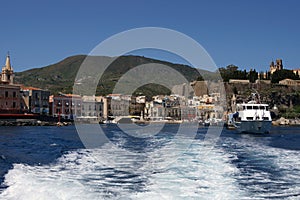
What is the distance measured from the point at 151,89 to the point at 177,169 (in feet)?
466

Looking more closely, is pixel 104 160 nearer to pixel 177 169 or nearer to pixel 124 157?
pixel 124 157

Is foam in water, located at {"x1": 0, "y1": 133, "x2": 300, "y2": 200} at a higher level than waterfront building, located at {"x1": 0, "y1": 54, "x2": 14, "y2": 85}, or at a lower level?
lower

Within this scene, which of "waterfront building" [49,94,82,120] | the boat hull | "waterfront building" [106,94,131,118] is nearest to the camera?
the boat hull

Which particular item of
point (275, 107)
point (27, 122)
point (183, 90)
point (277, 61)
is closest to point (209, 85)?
point (183, 90)

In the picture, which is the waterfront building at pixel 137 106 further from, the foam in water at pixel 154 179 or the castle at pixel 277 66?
the foam in water at pixel 154 179

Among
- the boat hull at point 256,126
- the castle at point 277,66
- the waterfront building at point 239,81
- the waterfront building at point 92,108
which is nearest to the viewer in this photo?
the boat hull at point 256,126

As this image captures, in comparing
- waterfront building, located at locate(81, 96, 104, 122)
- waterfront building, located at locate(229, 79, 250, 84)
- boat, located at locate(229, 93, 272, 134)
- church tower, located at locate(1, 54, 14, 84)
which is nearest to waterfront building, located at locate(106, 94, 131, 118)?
waterfront building, located at locate(81, 96, 104, 122)

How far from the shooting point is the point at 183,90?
134125mm

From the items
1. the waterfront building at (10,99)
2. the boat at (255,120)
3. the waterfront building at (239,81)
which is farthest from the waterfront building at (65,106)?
the boat at (255,120)

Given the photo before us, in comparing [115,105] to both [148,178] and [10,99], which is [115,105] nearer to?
[10,99]

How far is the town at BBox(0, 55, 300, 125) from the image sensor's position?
77.1m

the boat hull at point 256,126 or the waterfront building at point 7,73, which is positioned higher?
the waterfront building at point 7,73

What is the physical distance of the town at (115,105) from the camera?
77.1 metres

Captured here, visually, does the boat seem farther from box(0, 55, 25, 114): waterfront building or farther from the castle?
the castle
